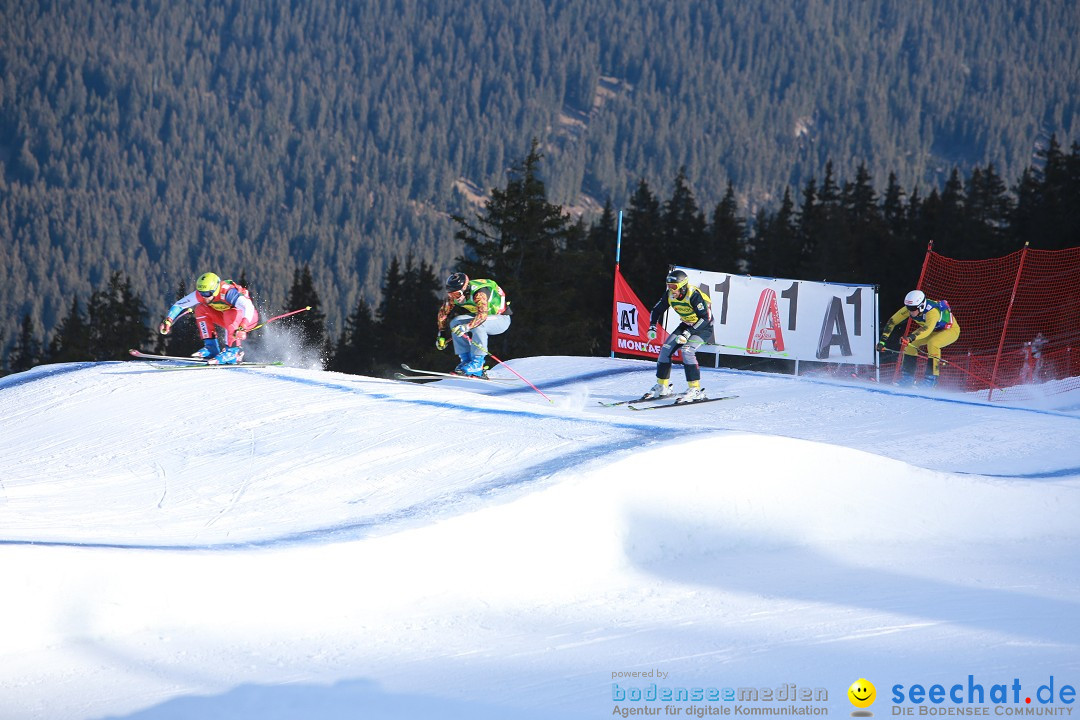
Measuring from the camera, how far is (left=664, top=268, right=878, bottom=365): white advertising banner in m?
15.1

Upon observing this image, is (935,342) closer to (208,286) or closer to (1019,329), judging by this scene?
(1019,329)

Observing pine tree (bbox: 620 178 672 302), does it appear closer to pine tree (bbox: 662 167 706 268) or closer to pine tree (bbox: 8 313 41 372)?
pine tree (bbox: 662 167 706 268)

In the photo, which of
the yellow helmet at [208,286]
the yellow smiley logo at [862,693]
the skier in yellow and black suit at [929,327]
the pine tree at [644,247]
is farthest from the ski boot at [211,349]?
the pine tree at [644,247]

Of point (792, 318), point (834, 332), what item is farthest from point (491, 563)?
point (834, 332)

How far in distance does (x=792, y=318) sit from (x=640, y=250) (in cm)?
3522

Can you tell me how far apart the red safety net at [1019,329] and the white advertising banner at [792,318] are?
110cm

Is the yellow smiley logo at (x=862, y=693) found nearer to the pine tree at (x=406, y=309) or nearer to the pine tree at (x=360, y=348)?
the pine tree at (x=406, y=309)

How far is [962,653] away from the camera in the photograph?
4715 mm

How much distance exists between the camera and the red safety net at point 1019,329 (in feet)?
52.0

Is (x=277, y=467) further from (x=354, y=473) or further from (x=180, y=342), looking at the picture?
(x=180, y=342)

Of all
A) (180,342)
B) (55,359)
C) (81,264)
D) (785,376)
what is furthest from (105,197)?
(785,376)

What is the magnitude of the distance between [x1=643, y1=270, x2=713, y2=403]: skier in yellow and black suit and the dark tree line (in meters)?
21.2

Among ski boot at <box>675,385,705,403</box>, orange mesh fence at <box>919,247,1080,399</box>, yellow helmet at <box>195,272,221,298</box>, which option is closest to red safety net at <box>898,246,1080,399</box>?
orange mesh fence at <box>919,247,1080,399</box>

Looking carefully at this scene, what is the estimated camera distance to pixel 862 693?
432cm
